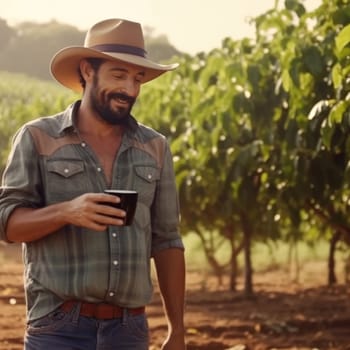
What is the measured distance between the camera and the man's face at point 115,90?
298 centimetres

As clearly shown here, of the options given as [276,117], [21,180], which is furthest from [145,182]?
[276,117]

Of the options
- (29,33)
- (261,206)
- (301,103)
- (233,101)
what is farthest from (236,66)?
(29,33)

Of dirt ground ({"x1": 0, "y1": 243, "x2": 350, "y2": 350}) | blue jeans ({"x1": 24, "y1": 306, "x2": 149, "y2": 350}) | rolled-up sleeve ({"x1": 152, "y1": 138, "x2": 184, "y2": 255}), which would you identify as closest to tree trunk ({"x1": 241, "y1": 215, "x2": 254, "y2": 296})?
dirt ground ({"x1": 0, "y1": 243, "x2": 350, "y2": 350})

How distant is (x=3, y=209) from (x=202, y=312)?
348 inches

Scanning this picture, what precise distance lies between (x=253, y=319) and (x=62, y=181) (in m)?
7.77

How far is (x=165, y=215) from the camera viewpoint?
10.4 feet

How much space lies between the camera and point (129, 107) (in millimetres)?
2996

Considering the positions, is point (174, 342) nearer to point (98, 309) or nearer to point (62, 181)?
point (98, 309)

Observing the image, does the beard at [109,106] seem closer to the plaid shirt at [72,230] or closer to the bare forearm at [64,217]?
the plaid shirt at [72,230]

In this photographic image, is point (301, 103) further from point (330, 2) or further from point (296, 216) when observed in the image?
point (296, 216)

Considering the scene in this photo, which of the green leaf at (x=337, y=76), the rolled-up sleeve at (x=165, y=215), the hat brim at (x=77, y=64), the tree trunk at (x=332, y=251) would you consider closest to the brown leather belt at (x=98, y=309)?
the rolled-up sleeve at (x=165, y=215)

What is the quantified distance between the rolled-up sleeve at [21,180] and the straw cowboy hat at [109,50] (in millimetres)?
303

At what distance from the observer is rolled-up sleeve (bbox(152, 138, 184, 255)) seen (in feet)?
10.4

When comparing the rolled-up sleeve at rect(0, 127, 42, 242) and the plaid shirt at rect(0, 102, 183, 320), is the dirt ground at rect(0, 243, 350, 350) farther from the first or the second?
the rolled-up sleeve at rect(0, 127, 42, 242)
